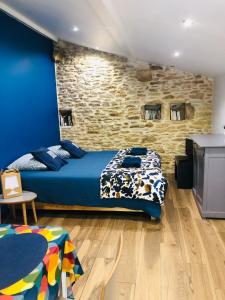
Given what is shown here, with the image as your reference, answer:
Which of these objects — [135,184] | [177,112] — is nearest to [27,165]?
[135,184]

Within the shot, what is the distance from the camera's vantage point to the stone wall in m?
5.22

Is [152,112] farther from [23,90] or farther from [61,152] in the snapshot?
[23,90]

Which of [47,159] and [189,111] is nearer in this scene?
[47,159]

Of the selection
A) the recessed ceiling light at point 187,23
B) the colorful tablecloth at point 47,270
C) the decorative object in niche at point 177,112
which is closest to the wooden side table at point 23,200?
the colorful tablecloth at point 47,270

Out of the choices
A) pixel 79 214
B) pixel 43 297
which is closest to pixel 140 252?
pixel 79 214

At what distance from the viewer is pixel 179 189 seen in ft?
14.9

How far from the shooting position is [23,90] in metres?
4.15

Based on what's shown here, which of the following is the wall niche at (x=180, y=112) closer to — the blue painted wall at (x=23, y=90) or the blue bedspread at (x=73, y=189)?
the blue bedspread at (x=73, y=189)

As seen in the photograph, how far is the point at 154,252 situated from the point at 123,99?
3.57 metres

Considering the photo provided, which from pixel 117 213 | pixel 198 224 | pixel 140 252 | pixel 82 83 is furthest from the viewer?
pixel 82 83

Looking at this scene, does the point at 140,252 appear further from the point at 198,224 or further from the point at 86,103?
the point at 86,103

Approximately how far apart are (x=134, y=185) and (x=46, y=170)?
4.58 feet

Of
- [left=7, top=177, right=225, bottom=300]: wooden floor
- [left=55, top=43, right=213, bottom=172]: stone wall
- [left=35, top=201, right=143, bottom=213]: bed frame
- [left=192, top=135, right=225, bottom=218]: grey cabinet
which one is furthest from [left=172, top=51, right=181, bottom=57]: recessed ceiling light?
[left=35, top=201, right=143, bottom=213]: bed frame

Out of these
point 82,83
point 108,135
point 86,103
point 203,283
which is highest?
point 82,83
